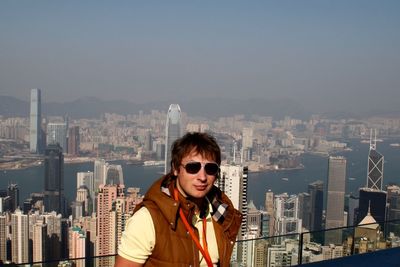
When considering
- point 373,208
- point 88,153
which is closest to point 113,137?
point 88,153

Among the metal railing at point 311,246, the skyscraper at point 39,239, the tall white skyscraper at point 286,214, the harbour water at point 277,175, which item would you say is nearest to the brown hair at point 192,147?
the metal railing at point 311,246

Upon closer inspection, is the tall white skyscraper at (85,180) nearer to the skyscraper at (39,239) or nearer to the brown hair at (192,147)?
the skyscraper at (39,239)

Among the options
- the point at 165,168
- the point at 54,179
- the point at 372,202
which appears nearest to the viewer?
the point at 165,168

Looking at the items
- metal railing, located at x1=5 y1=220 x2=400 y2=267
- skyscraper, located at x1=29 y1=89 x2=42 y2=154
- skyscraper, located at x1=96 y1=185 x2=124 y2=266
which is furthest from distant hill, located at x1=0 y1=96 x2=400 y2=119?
metal railing, located at x1=5 y1=220 x2=400 y2=267

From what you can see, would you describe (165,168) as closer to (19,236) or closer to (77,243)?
(77,243)

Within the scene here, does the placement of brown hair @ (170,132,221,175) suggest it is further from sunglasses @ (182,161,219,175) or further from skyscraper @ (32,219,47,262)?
skyscraper @ (32,219,47,262)

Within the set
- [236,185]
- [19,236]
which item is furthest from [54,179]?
[236,185]
